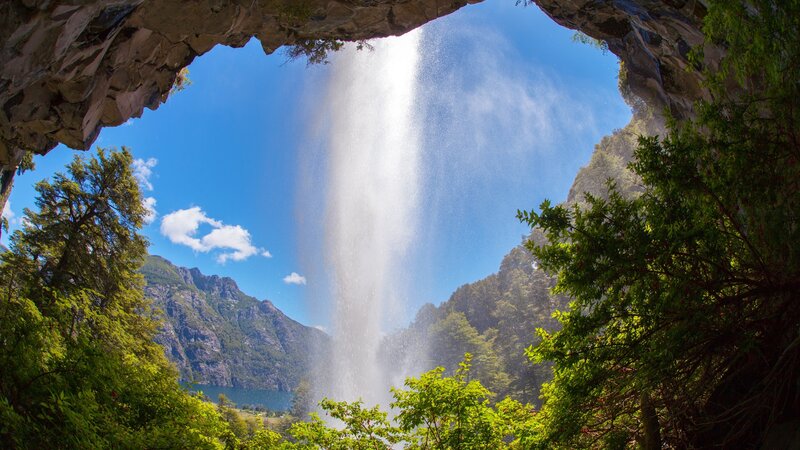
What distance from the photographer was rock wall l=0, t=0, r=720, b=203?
6039mm

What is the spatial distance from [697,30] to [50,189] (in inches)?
761

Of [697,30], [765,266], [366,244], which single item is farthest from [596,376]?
[366,244]

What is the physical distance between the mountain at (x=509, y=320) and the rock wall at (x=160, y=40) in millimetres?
37248

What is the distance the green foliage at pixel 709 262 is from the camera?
349cm

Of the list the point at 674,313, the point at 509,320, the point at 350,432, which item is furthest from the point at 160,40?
the point at 509,320

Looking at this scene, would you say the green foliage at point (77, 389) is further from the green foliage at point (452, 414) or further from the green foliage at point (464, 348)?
the green foliage at point (464, 348)

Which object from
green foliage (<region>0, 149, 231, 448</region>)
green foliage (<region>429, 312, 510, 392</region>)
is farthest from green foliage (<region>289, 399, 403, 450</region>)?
green foliage (<region>429, 312, 510, 392</region>)

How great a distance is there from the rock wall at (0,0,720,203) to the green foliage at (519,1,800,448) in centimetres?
519

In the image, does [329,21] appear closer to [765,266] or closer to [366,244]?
[765,266]

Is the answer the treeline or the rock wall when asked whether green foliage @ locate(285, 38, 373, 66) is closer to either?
the rock wall

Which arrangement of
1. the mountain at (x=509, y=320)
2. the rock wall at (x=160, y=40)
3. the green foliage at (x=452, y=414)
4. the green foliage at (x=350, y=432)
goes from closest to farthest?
the rock wall at (x=160, y=40), the green foliage at (x=452, y=414), the green foliage at (x=350, y=432), the mountain at (x=509, y=320)

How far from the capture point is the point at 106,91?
9258 millimetres

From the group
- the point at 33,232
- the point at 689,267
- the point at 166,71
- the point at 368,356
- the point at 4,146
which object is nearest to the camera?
the point at 689,267

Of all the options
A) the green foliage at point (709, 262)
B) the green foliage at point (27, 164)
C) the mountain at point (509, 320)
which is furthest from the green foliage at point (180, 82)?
the mountain at point (509, 320)
